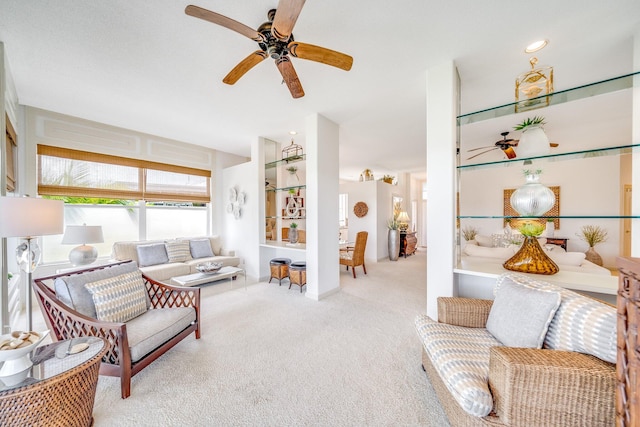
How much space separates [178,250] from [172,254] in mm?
122

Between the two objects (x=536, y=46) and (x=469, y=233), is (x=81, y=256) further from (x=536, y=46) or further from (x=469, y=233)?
(x=469, y=233)

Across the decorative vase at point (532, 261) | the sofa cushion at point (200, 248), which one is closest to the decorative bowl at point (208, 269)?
the sofa cushion at point (200, 248)

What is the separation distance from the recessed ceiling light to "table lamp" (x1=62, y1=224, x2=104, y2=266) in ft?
18.0

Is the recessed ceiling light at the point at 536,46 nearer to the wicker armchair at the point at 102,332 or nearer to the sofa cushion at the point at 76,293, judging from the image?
the wicker armchair at the point at 102,332

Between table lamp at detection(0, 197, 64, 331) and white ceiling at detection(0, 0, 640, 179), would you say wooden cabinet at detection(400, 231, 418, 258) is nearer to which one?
white ceiling at detection(0, 0, 640, 179)

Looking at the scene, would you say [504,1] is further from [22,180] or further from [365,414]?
[22,180]

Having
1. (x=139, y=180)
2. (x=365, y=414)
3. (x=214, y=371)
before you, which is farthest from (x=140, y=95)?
(x=365, y=414)

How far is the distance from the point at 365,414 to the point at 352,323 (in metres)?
1.30

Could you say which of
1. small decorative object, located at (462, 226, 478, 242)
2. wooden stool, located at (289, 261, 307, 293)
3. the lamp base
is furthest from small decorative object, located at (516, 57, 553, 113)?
the lamp base

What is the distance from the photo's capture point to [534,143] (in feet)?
6.73

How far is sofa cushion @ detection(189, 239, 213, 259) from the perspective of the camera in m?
4.77

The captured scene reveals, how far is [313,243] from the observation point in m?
3.68

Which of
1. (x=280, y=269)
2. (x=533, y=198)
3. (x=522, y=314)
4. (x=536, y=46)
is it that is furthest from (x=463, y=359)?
(x=280, y=269)

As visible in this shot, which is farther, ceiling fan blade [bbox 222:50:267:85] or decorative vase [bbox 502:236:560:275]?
decorative vase [bbox 502:236:560:275]
